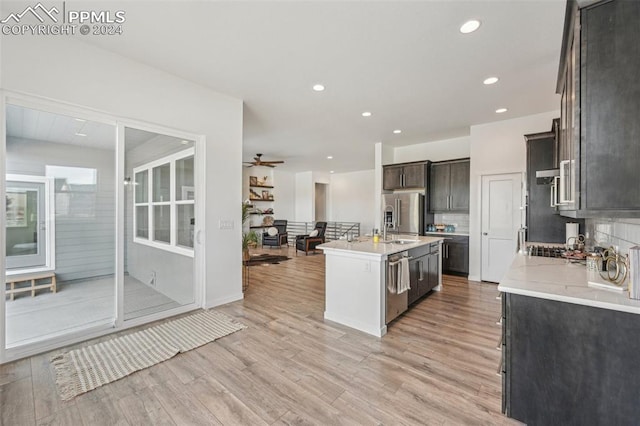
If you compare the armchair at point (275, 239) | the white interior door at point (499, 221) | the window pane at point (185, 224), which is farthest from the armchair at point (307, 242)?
the window pane at point (185, 224)

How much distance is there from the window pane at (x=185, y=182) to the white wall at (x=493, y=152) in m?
4.94

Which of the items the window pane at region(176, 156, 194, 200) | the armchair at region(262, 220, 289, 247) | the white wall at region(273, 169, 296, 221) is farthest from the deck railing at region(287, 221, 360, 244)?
the window pane at region(176, 156, 194, 200)

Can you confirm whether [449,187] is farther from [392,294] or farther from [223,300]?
[223,300]

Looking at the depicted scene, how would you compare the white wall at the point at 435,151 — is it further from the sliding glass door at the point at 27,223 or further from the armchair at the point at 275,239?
the sliding glass door at the point at 27,223

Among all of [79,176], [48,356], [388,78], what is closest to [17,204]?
[79,176]

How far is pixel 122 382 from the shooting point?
6.76 ft

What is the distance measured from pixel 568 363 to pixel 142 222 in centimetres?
413

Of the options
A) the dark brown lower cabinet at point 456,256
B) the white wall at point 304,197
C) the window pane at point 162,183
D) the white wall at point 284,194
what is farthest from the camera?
the white wall at point 304,197

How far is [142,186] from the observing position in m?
3.29

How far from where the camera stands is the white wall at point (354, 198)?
1056 cm

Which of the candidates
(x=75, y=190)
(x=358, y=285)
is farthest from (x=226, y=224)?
(x=358, y=285)

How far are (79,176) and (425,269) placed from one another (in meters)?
4.48

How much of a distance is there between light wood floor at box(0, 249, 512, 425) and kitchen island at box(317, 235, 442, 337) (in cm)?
15

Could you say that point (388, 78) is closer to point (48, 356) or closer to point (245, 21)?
point (245, 21)
